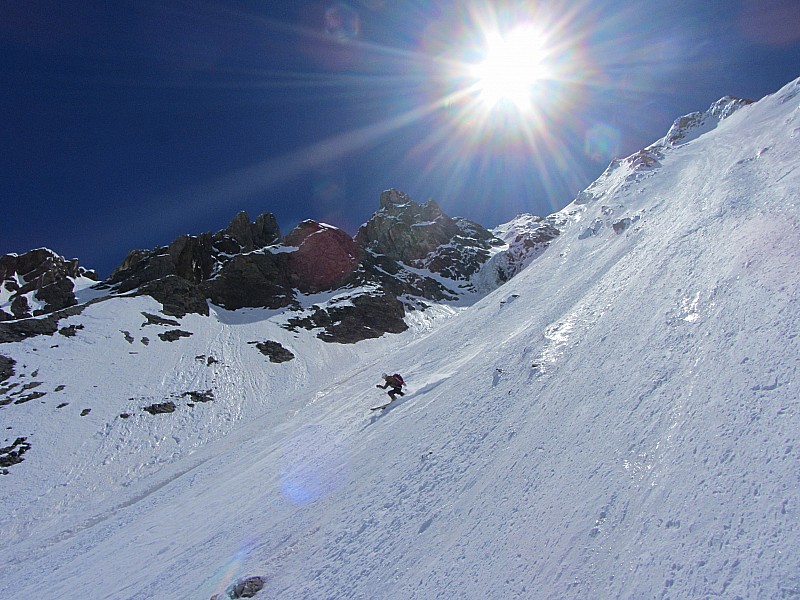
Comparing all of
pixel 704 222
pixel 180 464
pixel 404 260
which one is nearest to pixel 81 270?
pixel 404 260

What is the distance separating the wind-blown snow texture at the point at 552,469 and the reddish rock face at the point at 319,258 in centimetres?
6771

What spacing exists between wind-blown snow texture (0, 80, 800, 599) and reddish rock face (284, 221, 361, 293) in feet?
222

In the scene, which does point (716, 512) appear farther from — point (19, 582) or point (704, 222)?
point (19, 582)

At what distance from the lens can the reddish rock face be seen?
91188 millimetres

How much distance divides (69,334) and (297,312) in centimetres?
3317

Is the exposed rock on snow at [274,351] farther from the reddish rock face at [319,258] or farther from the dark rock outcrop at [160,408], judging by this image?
the reddish rock face at [319,258]

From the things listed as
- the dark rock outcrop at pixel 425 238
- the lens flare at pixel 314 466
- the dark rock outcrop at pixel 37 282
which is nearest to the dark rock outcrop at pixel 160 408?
the lens flare at pixel 314 466

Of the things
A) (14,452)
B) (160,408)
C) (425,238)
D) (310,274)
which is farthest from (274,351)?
(425,238)

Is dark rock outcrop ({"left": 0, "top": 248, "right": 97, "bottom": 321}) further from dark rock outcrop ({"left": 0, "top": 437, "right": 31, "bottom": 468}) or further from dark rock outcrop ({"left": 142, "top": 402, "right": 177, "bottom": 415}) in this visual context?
dark rock outcrop ({"left": 0, "top": 437, "right": 31, "bottom": 468})

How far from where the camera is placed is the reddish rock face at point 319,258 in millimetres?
91188

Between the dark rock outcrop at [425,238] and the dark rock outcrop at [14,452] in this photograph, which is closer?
the dark rock outcrop at [14,452]

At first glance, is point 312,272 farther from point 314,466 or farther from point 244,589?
point 244,589

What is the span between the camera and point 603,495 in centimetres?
626

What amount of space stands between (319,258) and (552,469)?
90790mm
